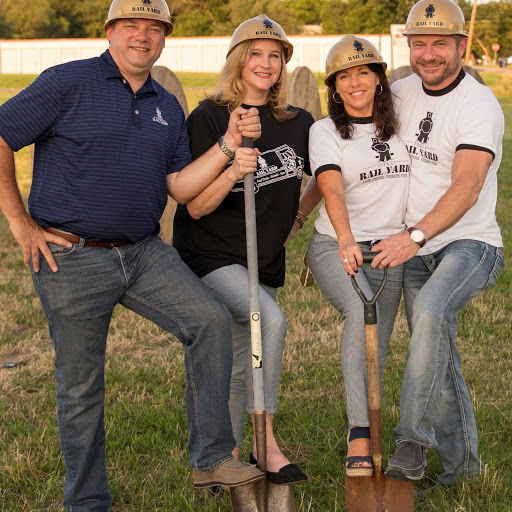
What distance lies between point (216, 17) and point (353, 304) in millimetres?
81592

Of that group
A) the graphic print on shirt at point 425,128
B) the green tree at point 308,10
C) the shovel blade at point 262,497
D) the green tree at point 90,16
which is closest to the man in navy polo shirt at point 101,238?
the shovel blade at point 262,497

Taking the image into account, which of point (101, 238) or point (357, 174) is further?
point (357, 174)

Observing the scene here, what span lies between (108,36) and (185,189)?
94cm

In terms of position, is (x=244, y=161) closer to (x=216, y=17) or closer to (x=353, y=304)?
(x=353, y=304)

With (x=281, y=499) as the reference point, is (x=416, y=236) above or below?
above

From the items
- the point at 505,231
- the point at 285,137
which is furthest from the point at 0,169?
A: the point at 505,231

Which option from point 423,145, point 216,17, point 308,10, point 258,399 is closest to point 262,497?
point 258,399

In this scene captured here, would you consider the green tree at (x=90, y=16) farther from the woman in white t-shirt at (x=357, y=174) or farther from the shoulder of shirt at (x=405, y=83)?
the woman in white t-shirt at (x=357, y=174)

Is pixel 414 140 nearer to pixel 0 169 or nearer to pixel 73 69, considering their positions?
pixel 73 69

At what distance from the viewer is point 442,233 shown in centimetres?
472

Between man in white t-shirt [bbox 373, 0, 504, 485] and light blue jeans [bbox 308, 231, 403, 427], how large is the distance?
144 millimetres

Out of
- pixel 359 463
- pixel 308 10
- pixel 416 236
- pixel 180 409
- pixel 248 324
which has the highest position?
pixel 308 10

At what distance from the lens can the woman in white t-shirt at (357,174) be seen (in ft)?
15.1

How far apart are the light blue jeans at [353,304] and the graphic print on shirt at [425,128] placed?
27.0 inches
